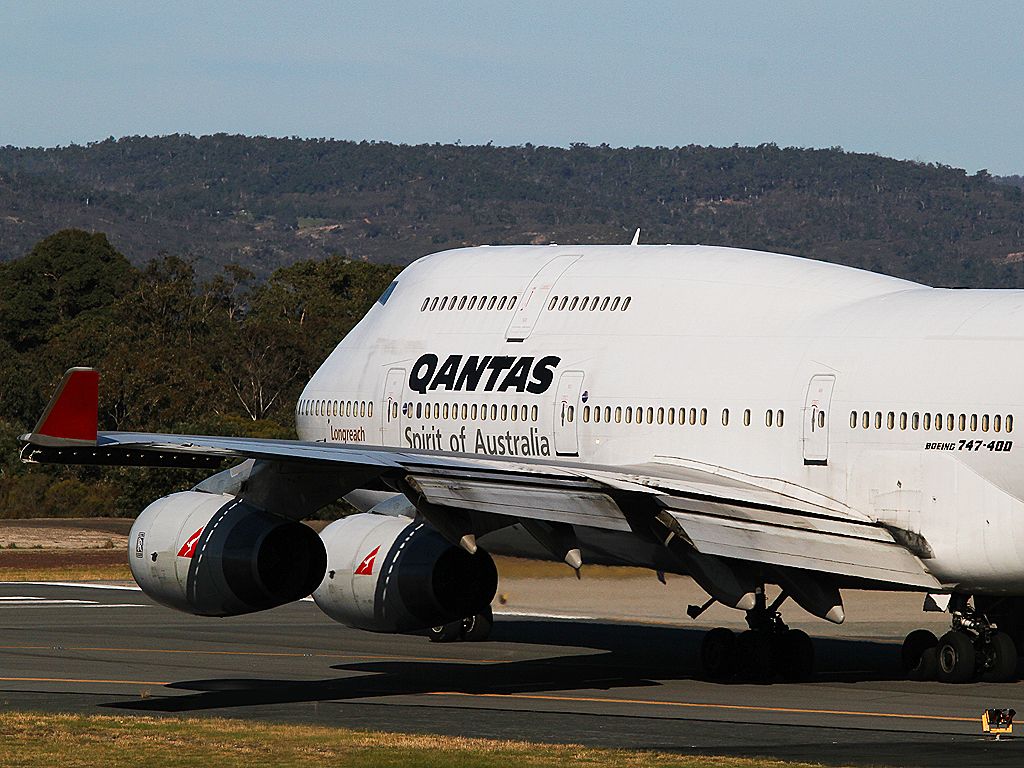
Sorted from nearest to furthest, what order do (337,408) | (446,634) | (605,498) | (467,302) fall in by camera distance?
1. (605,498)
2. (467,302)
3. (337,408)
4. (446,634)

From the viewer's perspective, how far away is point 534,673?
2748 centimetres

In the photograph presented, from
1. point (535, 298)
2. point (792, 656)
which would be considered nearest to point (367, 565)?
point (792, 656)

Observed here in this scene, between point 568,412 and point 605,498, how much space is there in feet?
16.4

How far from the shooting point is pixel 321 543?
22984mm

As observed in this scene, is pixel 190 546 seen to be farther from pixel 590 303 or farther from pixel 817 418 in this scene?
pixel 817 418

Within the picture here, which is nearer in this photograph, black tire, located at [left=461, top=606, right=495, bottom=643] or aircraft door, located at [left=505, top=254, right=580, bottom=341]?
aircraft door, located at [left=505, top=254, right=580, bottom=341]

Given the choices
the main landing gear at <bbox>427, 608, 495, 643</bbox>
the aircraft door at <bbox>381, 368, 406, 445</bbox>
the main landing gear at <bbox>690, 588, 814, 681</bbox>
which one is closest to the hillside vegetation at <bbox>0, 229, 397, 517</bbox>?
the main landing gear at <bbox>427, 608, 495, 643</bbox>

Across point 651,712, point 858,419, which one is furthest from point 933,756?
point 858,419

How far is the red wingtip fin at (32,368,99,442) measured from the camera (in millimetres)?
19516

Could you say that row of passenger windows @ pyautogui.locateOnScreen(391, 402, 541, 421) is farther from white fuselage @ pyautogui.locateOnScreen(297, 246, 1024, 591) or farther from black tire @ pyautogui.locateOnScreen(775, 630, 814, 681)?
black tire @ pyautogui.locateOnScreen(775, 630, 814, 681)

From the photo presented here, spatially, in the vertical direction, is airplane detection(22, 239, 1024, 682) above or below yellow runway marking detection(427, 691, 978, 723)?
above

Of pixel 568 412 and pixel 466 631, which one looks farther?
pixel 466 631

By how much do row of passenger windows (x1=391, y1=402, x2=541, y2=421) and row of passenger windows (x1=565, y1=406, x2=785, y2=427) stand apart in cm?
85

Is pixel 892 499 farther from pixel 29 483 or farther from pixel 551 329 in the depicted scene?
pixel 29 483
